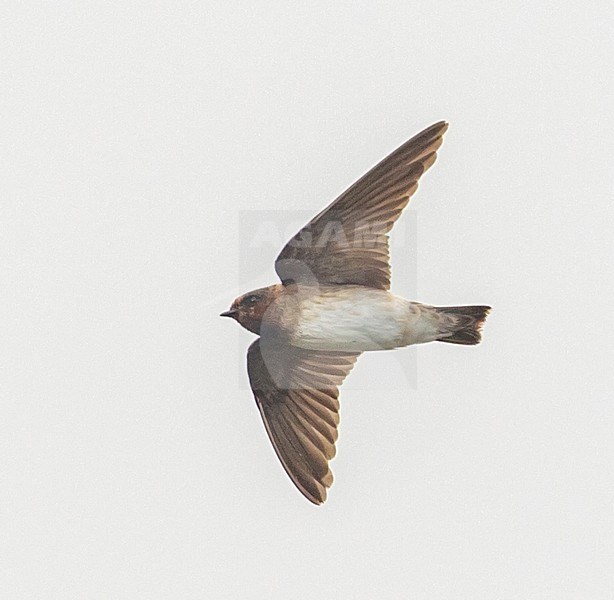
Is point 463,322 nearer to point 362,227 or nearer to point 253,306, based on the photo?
point 362,227

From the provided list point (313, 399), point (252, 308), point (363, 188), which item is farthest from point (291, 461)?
point (363, 188)

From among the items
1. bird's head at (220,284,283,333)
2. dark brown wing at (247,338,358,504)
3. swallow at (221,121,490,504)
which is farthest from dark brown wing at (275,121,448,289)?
dark brown wing at (247,338,358,504)

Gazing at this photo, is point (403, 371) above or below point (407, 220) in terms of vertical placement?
below

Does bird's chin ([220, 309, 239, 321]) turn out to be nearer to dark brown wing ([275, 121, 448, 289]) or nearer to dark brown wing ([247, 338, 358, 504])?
dark brown wing ([247, 338, 358, 504])

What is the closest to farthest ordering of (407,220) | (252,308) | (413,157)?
(413,157)
(252,308)
(407,220)

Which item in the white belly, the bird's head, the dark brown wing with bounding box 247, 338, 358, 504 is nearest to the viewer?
the white belly

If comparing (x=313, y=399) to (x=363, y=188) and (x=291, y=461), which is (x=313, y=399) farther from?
(x=363, y=188)

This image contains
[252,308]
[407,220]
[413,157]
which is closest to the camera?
[413,157]
